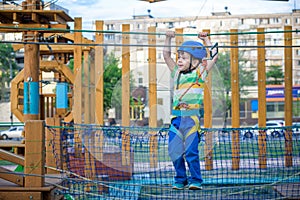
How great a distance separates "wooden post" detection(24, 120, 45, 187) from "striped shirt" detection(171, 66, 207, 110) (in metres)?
0.99

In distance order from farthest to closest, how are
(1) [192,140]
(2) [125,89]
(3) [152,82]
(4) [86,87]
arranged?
(4) [86,87], (2) [125,89], (3) [152,82], (1) [192,140]

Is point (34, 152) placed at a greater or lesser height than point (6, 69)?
lesser

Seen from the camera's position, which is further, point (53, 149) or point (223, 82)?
point (223, 82)

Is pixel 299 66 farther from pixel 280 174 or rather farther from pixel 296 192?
pixel 296 192

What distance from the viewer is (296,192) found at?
17.8 feet

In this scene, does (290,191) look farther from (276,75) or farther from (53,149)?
(276,75)

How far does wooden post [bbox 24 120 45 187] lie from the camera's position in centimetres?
362

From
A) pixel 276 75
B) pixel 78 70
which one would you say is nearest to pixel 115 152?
pixel 78 70

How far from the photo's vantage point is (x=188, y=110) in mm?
3557

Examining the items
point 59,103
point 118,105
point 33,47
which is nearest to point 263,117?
point 118,105

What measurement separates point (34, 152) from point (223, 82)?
2343mm

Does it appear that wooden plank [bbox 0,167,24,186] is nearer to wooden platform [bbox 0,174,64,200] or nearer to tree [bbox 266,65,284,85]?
wooden platform [bbox 0,174,64,200]

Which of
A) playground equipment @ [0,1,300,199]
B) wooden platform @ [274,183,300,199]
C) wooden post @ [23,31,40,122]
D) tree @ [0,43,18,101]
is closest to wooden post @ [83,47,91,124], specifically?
playground equipment @ [0,1,300,199]

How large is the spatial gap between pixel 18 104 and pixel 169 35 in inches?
214
